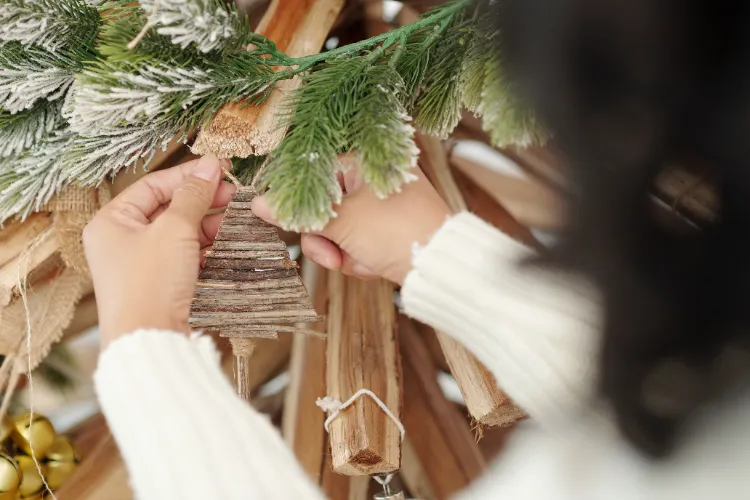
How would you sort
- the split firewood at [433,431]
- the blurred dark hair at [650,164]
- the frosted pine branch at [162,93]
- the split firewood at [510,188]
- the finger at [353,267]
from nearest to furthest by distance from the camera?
the blurred dark hair at [650,164] < the frosted pine branch at [162,93] < the finger at [353,267] < the split firewood at [510,188] < the split firewood at [433,431]

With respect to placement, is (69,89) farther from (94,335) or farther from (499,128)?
(94,335)

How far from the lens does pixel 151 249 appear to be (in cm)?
56

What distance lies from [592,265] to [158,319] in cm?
35

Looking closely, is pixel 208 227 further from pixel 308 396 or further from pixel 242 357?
pixel 308 396

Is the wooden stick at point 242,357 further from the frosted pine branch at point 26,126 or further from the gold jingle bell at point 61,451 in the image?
the gold jingle bell at point 61,451

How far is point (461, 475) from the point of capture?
1.03 metres

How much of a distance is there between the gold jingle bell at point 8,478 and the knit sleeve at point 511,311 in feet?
1.97

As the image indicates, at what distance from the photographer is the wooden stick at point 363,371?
2.21 ft

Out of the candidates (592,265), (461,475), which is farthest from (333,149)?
(461,475)

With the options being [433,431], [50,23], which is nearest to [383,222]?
[50,23]

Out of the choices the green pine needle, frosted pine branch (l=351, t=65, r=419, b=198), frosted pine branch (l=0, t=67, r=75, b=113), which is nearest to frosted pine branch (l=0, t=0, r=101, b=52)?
frosted pine branch (l=0, t=67, r=75, b=113)

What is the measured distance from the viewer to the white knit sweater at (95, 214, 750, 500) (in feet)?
1.34

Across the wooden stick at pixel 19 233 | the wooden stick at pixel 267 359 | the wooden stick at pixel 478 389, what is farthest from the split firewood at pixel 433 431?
the wooden stick at pixel 19 233

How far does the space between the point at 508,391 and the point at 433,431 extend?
1.88 ft
